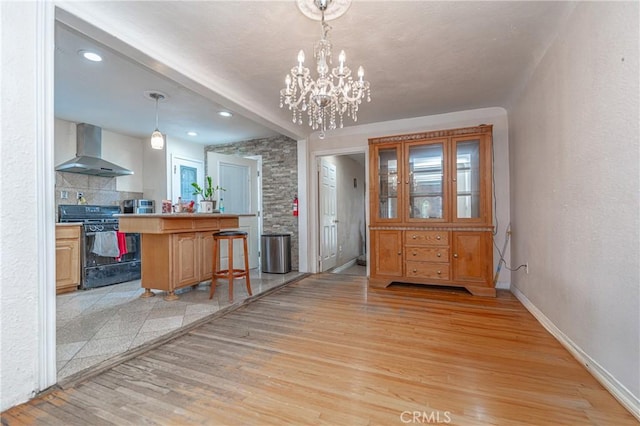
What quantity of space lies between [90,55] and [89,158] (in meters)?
2.29

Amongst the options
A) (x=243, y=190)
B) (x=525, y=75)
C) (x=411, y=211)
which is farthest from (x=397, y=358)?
(x=243, y=190)

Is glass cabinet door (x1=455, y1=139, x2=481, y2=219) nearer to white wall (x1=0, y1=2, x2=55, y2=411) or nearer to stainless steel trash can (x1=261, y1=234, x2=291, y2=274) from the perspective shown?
stainless steel trash can (x1=261, y1=234, x2=291, y2=274)

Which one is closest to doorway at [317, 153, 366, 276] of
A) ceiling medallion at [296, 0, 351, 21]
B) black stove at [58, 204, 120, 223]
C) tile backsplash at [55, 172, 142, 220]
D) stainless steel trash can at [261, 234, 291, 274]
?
stainless steel trash can at [261, 234, 291, 274]

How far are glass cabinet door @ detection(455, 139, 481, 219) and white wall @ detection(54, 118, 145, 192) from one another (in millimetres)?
5270

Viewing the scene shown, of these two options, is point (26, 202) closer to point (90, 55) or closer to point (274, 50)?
point (90, 55)

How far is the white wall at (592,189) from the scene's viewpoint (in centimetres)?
137

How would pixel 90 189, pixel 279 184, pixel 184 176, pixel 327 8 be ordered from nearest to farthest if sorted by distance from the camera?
→ pixel 327 8
pixel 90 189
pixel 279 184
pixel 184 176

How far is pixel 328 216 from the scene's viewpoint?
511 centimetres

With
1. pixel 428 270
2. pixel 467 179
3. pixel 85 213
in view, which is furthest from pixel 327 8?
pixel 85 213

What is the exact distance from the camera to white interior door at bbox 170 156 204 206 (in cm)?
509

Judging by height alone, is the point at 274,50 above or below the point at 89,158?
above

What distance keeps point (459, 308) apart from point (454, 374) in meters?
1.33

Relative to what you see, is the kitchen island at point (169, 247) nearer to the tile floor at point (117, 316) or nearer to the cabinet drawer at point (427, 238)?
the tile floor at point (117, 316)

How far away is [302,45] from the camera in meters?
2.27
